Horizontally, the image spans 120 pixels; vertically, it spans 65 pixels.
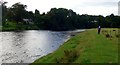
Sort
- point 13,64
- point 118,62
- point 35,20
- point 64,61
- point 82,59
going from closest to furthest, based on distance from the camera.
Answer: point 118,62 < point 82,59 < point 64,61 < point 13,64 < point 35,20

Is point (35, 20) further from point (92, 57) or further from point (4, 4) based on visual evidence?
point (92, 57)

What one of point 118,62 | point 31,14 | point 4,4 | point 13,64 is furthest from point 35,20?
point 118,62

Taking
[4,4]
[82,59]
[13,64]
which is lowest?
[13,64]

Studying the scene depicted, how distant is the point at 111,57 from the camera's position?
2309cm

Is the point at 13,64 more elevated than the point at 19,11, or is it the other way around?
the point at 19,11

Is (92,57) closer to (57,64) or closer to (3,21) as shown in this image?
(57,64)

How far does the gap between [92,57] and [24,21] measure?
161793 millimetres

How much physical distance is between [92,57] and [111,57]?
166 centimetres

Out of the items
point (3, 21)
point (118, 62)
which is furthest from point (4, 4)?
point (118, 62)

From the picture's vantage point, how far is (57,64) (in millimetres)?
23812

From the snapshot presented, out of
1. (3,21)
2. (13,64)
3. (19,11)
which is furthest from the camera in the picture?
(19,11)

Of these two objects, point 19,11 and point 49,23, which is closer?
point 19,11

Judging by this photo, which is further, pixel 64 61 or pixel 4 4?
pixel 4 4

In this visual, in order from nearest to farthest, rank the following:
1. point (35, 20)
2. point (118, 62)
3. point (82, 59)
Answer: point (118, 62) < point (82, 59) < point (35, 20)
